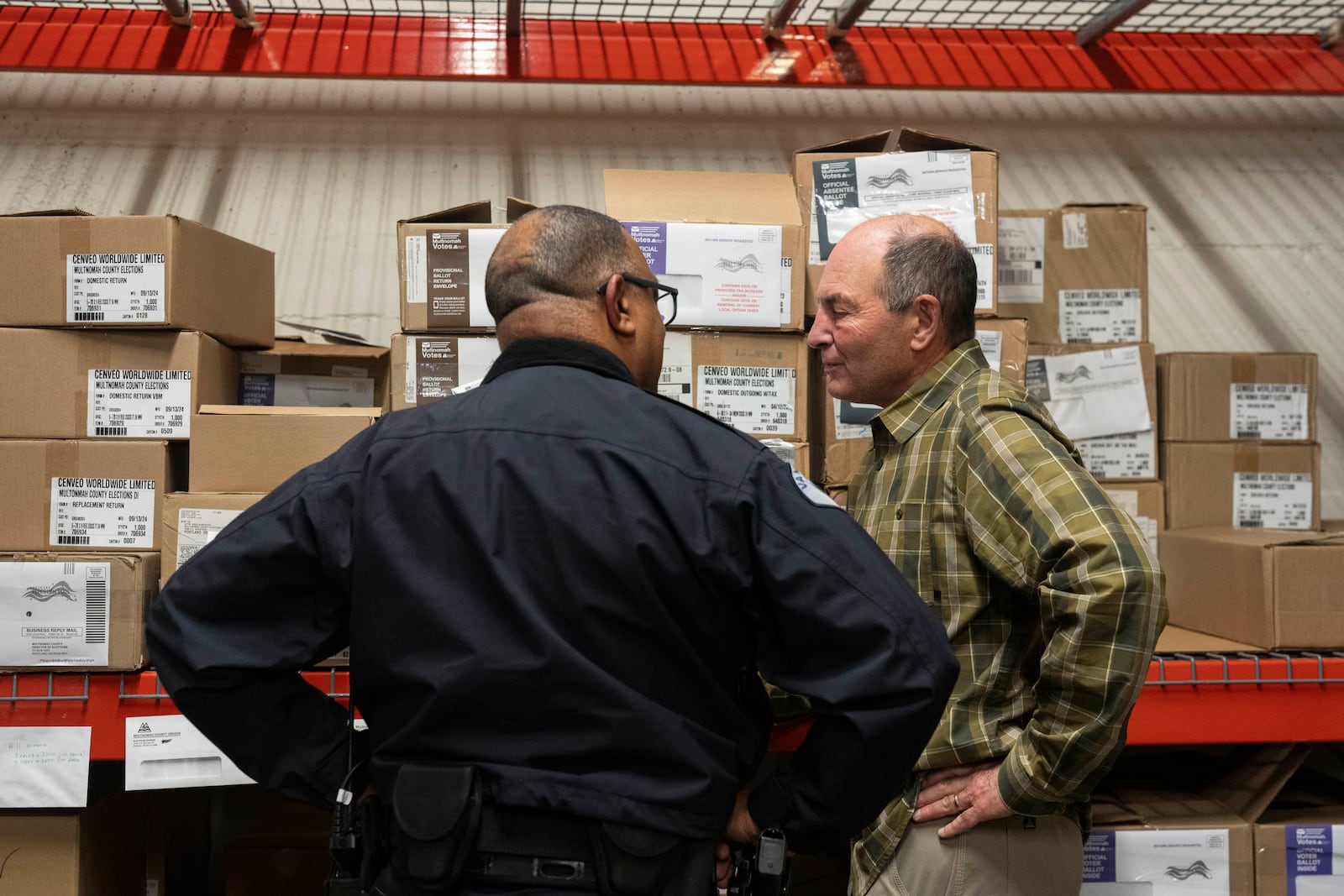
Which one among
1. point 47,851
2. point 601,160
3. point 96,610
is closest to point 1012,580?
point 96,610

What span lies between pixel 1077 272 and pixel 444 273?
1539 millimetres

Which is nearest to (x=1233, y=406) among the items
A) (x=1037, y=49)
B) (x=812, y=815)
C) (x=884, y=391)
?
(x=1037, y=49)

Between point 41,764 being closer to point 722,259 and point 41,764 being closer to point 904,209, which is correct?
point 722,259

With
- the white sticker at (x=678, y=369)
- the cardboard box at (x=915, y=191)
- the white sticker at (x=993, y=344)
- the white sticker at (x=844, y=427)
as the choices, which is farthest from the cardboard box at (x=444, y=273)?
the white sticker at (x=993, y=344)

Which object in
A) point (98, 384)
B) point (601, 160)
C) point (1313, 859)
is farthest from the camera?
point (601, 160)

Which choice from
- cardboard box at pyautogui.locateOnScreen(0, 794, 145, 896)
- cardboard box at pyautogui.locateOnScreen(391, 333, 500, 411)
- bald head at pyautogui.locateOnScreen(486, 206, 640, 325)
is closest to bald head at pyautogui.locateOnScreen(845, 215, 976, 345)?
bald head at pyautogui.locateOnScreen(486, 206, 640, 325)

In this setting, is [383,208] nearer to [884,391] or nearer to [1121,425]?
[884,391]

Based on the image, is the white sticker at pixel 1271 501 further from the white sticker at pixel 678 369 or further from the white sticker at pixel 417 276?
the white sticker at pixel 417 276

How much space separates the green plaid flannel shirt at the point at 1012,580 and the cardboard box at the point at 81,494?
4.41 ft

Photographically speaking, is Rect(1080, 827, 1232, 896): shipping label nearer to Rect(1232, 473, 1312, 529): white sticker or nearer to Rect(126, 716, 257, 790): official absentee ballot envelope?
Rect(1232, 473, 1312, 529): white sticker

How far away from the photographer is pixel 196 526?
1920 mm

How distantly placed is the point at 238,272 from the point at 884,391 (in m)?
1.40

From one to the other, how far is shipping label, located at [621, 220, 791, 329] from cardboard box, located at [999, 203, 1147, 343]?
79 centimetres

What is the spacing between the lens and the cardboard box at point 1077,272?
8.42 feet
